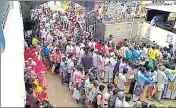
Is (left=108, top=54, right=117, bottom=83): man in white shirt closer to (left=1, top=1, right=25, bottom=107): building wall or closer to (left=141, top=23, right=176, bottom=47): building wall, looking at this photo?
(left=141, top=23, right=176, bottom=47): building wall

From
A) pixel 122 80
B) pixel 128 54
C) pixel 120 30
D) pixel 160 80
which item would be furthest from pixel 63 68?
pixel 120 30

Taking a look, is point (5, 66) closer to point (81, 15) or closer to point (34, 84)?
point (34, 84)

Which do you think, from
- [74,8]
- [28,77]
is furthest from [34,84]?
[74,8]

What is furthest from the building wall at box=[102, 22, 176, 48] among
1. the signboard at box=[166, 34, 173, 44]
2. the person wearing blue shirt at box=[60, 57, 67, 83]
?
the person wearing blue shirt at box=[60, 57, 67, 83]

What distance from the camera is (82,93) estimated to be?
23.7ft

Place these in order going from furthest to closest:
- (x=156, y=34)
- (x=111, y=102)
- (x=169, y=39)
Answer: (x=156, y=34) < (x=169, y=39) < (x=111, y=102)

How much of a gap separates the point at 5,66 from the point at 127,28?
8.35 m

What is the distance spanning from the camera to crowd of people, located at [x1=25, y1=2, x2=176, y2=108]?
6406 millimetres

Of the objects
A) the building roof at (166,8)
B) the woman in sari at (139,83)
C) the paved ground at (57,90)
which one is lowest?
the paved ground at (57,90)

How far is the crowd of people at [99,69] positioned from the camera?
6.41 m

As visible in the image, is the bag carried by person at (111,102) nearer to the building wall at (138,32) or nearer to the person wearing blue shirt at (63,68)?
the person wearing blue shirt at (63,68)

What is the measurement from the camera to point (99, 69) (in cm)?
883

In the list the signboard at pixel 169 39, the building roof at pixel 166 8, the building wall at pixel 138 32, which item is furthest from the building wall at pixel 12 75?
the building roof at pixel 166 8

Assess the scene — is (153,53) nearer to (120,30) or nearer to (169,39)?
(169,39)
